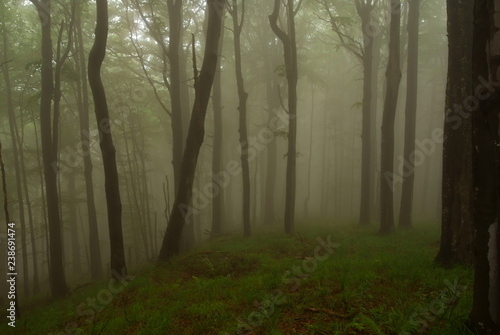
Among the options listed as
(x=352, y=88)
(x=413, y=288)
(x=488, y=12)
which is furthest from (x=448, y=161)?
(x=352, y=88)

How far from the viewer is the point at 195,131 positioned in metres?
9.10

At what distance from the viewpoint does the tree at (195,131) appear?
29.7 feet

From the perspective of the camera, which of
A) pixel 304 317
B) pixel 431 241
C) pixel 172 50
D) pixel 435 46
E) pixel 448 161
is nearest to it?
pixel 304 317

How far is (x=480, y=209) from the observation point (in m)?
3.19

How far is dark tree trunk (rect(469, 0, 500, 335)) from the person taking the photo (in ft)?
9.78

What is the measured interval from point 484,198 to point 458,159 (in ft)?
10.1

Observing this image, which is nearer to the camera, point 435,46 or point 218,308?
point 218,308

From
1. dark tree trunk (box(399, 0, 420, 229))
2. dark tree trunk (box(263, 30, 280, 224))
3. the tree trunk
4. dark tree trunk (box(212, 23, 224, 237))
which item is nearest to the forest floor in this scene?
the tree trunk

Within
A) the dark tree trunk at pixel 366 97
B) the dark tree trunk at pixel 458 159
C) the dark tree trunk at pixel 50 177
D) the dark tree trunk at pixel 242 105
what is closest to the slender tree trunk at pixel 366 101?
the dark tree trunk at pixel 366 97

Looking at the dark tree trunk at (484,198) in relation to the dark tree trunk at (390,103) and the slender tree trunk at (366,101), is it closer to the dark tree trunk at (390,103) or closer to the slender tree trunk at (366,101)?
the dark tree trunk at (390,103)

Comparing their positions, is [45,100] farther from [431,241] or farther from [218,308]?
[431,241]

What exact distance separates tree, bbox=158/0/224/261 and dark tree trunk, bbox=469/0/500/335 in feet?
22.8

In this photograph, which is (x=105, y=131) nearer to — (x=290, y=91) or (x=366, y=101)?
(x=290, y=91)

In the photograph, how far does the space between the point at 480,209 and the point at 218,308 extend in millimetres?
3954
